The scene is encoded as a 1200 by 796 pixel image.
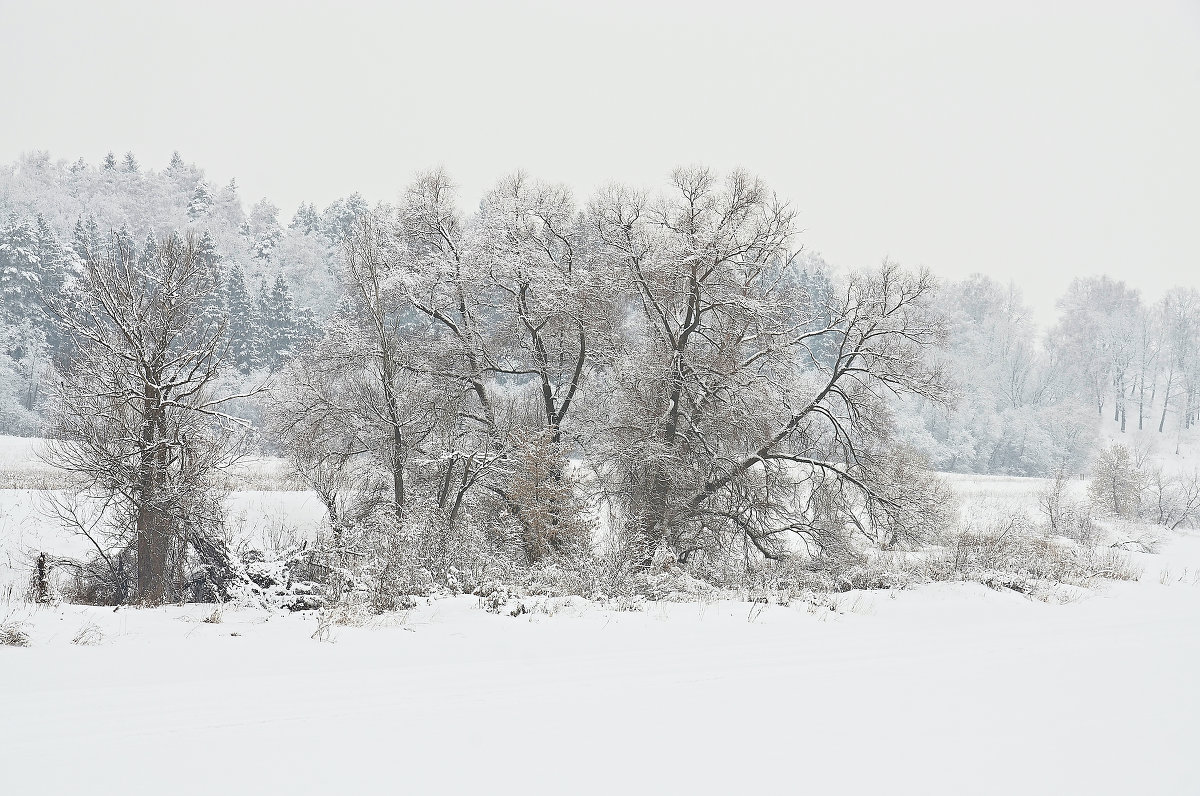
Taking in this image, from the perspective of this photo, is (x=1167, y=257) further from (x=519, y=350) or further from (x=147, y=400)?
(x=147, y=400)

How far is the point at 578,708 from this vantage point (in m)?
4.72

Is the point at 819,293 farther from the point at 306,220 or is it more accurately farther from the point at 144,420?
the point at 306,220

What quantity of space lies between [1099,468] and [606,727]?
3749 centimetres

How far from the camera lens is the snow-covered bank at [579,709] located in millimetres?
A: 3754

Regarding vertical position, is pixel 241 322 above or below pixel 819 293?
below

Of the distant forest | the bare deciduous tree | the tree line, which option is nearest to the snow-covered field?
the bare deciduous tree

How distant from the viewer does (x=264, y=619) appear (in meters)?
7.95

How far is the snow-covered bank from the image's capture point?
3754 millimetres

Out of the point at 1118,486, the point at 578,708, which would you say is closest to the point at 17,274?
the point at 578,708

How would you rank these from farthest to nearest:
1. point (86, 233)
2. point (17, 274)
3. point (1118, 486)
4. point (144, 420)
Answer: point (86, 233) → point (17, 274) → point (1118, 486) → point (144, 420)

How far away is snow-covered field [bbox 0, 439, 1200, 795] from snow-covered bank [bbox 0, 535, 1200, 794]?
0.8 inches

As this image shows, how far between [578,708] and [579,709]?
21 mm

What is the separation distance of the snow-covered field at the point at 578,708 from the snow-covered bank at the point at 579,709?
0.02 m

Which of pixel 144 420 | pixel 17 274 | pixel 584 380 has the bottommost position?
pixel 144 420
